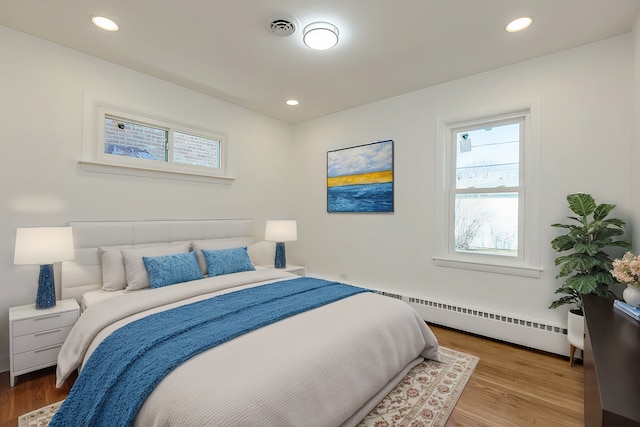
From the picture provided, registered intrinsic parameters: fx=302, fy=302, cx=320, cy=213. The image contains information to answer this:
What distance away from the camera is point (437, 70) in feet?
9.78

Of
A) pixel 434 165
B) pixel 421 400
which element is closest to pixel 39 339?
pixel 421 400

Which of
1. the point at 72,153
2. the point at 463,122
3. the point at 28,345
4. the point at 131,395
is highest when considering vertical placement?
the point at 463,122

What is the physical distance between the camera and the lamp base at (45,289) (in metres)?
2.27

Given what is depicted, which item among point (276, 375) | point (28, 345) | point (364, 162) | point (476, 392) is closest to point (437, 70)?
point (364, 162)

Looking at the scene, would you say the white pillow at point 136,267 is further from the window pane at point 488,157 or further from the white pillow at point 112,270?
the window pane at point 488,157

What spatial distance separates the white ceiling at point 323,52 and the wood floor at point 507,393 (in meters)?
2.65

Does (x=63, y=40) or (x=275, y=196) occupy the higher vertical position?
(x=63, y=40)

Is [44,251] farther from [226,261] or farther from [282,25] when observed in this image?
[282,25]

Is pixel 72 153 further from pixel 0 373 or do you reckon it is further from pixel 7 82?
pixel 0 373

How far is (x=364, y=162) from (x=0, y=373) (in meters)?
3.94

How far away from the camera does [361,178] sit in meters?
3.97

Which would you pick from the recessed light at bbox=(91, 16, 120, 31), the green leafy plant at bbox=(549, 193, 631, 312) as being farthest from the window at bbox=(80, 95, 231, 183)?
the green leafy plant at bbox=(549, 193, 631, 312)

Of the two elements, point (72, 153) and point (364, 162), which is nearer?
point (72, 153)

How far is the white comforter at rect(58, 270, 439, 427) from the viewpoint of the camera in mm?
1217
